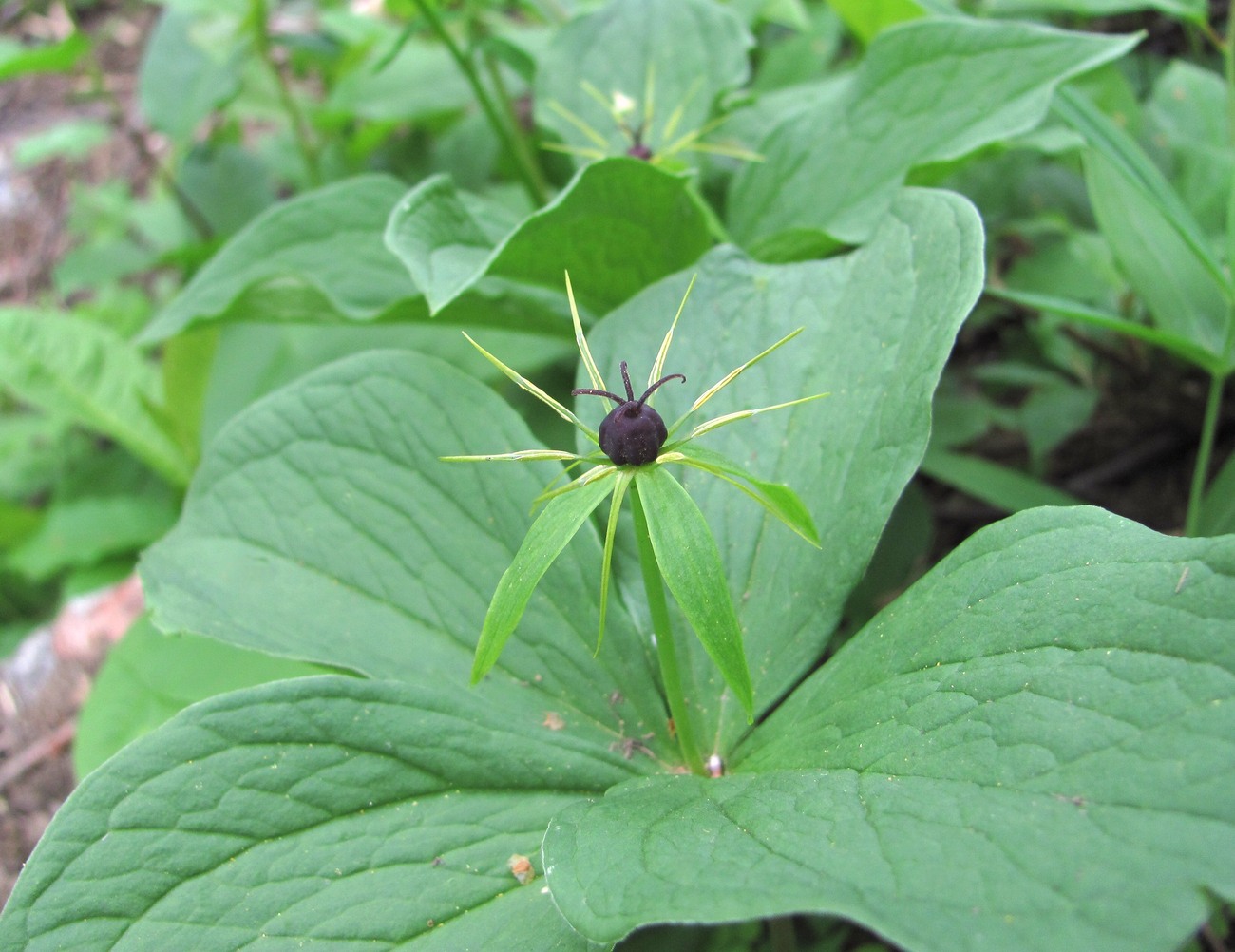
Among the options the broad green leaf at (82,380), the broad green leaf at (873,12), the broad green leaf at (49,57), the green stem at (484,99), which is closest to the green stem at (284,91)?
the broad green leaf at (49,57)

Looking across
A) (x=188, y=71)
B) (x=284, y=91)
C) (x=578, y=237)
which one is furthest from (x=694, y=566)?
(x=188, y=71)

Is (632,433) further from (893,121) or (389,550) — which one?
(893,121)

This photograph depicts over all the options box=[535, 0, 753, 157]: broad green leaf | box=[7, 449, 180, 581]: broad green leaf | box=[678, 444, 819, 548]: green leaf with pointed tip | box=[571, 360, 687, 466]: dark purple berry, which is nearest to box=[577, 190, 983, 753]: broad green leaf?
box=[678, 444, 819, 548]: green leaf with pointed tip

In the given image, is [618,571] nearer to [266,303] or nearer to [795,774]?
[795,774]

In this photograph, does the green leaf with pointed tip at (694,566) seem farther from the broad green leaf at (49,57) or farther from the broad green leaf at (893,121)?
the broad green leaf at (49,57)

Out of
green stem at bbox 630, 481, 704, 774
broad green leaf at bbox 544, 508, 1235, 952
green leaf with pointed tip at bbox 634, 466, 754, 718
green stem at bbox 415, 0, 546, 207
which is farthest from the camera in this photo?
green stem at bbox 415, 0, 546, 207

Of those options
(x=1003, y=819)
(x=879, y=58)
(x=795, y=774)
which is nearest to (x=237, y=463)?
(x=795, y=774)

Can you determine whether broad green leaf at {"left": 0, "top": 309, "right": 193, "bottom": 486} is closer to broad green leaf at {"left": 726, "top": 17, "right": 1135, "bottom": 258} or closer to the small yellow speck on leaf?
broad green leaf at {"left": 726, "top": 17, "right": 1135, "bottom": 258}
